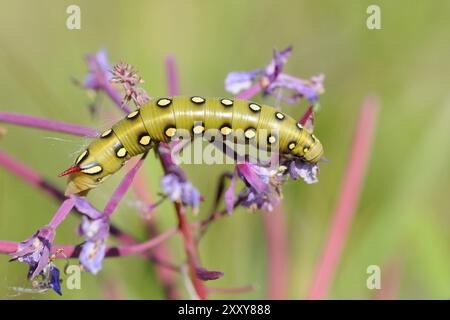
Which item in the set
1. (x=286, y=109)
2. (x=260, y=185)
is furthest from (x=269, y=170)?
(x=286, y=109)

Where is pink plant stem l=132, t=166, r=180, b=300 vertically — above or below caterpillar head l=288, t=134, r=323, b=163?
below

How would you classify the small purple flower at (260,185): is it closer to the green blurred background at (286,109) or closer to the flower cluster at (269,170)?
the flower cluster at (269,170)

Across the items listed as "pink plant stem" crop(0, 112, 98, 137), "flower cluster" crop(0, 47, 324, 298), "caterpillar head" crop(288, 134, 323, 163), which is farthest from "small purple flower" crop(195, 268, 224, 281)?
"pink plant stem" crop(0, 112, 98, 137)

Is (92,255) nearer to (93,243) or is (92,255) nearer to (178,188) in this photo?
(93,243)

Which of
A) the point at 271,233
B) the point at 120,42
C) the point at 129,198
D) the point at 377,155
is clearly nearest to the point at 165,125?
the point at 271,233

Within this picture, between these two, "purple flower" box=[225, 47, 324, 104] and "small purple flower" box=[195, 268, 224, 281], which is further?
"purple flower" box=[225, 47, 324, 104]

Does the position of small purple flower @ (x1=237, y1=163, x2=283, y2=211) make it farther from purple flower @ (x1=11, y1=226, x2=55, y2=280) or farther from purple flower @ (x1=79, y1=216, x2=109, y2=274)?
purple flower @ (x1=11, y1=226, x2=55, y2=280)
